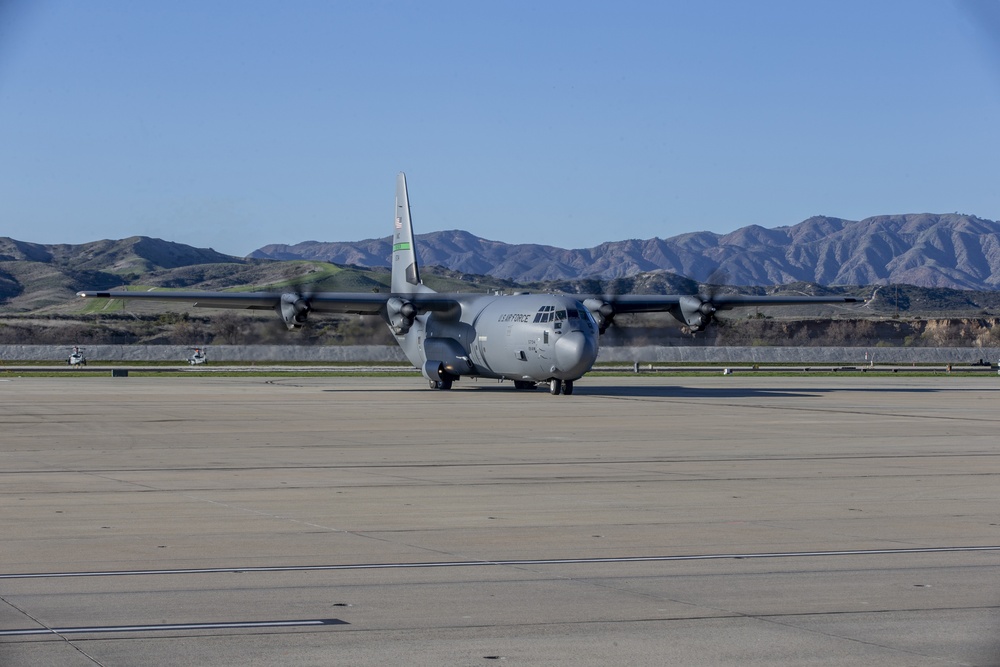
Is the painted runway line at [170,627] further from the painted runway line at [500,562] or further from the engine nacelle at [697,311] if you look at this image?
the engine nacelle at [697,311]

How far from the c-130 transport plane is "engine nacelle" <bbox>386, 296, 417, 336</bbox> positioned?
4 cm

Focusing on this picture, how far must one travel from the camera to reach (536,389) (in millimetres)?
45125

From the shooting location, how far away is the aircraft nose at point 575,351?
119 ft

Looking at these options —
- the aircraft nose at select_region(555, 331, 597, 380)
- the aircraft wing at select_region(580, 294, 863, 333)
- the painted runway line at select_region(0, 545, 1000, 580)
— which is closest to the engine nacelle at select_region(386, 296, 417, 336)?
the aircraft wing at select_region(580, 294, 863, 333)

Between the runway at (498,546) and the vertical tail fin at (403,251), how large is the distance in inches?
1003

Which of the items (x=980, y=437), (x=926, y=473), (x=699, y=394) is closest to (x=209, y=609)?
(x=926, y=473)

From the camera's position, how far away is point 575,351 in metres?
36.3

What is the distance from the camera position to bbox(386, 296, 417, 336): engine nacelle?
44.8 m

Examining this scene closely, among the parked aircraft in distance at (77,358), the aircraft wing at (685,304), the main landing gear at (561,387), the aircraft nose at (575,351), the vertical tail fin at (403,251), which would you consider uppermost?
the vertical tail fin at (403,251)

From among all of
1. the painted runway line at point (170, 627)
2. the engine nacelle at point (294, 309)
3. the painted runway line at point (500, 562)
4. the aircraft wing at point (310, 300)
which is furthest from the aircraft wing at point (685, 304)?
the painted runway line at point (170, 627)

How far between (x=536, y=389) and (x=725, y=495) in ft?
99.5

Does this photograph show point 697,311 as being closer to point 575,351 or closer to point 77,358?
point 575,351

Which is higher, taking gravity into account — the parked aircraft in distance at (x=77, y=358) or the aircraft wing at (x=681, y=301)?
the aircraft wing at (x=681, y=301)

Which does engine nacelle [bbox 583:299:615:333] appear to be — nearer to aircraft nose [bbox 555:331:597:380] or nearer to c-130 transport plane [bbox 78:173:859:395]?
c-130 transport plane [bbox 78:173:859:395]
